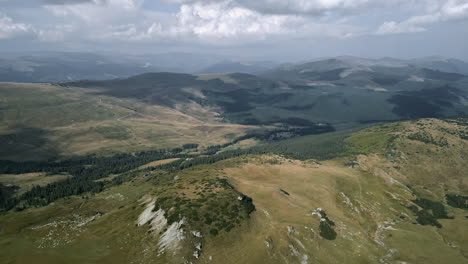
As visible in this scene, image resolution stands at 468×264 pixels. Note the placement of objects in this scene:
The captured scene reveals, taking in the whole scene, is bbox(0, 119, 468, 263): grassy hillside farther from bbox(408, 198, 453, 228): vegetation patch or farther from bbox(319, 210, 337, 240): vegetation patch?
bbox(408, 198, 453, 228): vegetation patch

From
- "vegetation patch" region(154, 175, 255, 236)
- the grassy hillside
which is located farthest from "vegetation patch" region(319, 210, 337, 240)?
"vegetation patch" region(154, 175, 255, 236)

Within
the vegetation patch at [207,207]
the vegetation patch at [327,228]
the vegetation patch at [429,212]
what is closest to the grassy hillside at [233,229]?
the vegetation patch at [207,207]

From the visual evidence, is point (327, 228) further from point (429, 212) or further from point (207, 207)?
point (429, 212)

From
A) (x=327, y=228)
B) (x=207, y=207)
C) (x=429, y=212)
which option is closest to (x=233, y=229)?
(x=207, y=207)

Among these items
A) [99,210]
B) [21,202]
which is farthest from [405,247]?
[21,202]

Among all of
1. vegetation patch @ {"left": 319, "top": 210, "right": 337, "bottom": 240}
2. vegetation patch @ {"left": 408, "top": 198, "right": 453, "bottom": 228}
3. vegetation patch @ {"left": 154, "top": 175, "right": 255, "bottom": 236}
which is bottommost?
vegetation patch @ {"left": 408, "top": 198, "right": 453, "bottom": 228}

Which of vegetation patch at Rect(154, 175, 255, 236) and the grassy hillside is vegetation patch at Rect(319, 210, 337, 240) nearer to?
the grassy hillside

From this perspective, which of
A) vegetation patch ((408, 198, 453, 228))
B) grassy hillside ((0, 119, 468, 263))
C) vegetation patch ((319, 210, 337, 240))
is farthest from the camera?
vegetation patch ((408, 198, 453, 228))

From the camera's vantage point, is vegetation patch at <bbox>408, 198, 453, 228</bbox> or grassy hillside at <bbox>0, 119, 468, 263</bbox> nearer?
grassy hillside at <bbox>0, 119, 468, 263</bbox>

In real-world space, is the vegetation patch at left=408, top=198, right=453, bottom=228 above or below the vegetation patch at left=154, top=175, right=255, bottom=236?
below

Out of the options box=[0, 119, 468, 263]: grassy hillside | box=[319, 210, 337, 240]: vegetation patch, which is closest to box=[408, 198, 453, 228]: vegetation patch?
box=[0, 119, 468, 263]: grassy hillside

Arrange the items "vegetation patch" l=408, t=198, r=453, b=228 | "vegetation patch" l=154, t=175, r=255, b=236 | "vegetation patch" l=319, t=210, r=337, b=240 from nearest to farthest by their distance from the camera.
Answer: "vegetation patch" l=154, t=175, r=255, b=236 < "vegetation patch" l=319, t=210, r=337, b=240 < "vegetation patch" l=408, t=198, r=453, b=228
